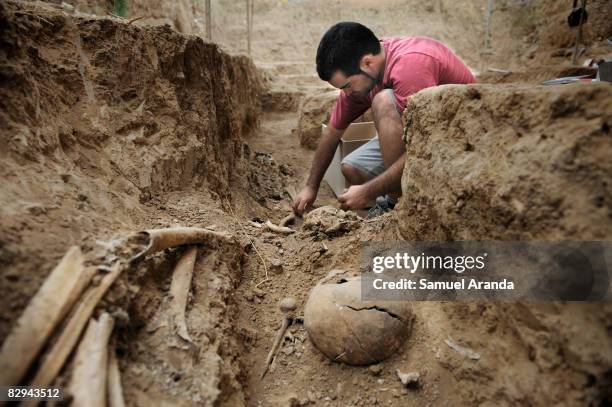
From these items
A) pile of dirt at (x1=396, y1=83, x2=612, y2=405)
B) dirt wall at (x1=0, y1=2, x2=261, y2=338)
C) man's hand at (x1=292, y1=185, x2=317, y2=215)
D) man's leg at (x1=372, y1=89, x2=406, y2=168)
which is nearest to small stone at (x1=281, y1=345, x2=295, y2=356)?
pile of dirt at (x1=396, y1=83, x2=612, y2=405)

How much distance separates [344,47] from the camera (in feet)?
8.48

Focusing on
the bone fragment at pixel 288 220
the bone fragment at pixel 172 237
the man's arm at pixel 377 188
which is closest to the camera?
the bone fragment at pixel 172 237

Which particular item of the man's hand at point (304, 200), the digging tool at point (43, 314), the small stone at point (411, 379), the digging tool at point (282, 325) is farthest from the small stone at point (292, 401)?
the man's hand at point (304, 200)

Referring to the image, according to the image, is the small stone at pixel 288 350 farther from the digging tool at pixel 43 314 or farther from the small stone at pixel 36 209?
the small stone at pixel 36 209

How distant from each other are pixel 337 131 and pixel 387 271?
1.83 metres

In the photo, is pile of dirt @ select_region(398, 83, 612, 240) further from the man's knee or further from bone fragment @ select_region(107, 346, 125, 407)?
bone fragment @ select_region(107, 346, 125, 407)

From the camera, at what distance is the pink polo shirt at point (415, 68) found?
8.07 feet

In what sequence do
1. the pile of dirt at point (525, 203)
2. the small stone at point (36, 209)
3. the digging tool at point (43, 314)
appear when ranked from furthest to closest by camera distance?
the small stone at point (36, 209), the pile of dirt at point (525, 203), the digging tool at point (43, 314)

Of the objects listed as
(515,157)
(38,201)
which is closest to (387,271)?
(515,157)

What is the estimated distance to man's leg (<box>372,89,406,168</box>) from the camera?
2.48 metres

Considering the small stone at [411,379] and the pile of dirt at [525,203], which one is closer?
the pile of dirt at [525,203]

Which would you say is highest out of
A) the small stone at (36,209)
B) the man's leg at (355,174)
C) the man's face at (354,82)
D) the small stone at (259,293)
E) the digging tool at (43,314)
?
the man's face at (354,82)

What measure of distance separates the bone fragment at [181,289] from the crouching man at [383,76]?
1306 millimetres

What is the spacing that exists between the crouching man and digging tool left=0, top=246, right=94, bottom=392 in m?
1.80
